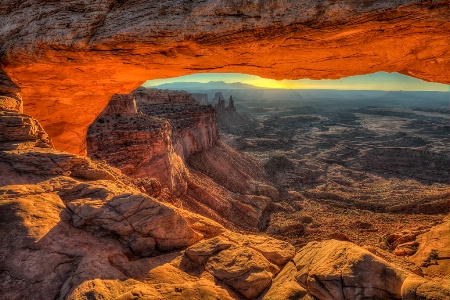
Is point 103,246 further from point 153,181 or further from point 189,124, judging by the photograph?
point 189,124

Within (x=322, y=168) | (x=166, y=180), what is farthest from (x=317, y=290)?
(x=322, y=168)

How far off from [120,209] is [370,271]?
4.49 metres

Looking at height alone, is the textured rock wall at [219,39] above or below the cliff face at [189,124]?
above

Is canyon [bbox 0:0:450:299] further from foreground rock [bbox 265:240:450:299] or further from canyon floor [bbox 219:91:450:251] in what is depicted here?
canyon floor [bbox 219:91:450:251]

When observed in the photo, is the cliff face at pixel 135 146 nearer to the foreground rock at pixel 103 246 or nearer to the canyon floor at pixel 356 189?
the canyon floor at pixel 356 189

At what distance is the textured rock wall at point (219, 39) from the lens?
16.1ft

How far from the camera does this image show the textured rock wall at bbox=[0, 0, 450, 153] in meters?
4.90

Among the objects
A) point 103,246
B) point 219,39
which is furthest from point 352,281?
point 219,39

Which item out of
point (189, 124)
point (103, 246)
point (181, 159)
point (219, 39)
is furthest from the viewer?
point (189, 124)

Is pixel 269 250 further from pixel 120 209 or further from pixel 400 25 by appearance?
pixel 400 25

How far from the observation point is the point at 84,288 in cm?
336

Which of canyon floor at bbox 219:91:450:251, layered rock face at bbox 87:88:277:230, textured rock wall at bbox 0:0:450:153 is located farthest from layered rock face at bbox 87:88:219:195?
canyon floor at bbox 219:91:450:251

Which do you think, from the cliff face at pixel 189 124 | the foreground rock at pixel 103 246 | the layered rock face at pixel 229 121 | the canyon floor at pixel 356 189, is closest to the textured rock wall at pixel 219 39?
the foreground rock at pixel 103 246

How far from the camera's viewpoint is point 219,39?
585 centimetres
